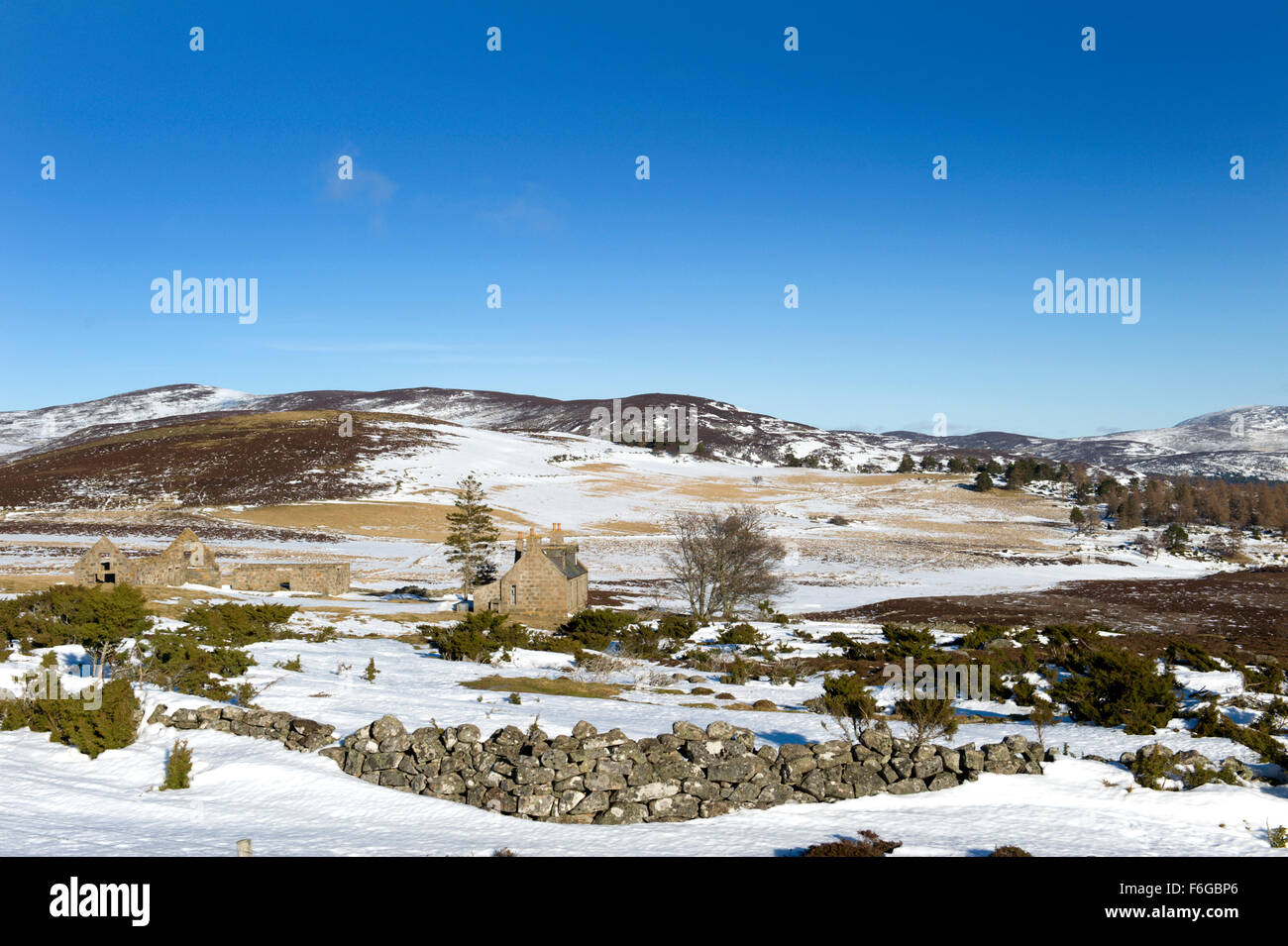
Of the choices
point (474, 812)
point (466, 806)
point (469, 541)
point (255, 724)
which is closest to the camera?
point (474, 812)

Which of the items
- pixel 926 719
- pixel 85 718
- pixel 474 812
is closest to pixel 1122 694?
pixel 926 719

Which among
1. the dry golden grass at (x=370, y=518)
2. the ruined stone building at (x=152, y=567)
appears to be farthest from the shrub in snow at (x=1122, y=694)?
the dry golden grass at (x=370, y=518)

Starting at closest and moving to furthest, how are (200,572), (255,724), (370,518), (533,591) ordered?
(255,724), (533,591), (200,572), (370,518)

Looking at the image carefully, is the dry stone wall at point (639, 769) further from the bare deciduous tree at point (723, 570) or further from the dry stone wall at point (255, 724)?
the bare deciduous tree at point (723, 570)

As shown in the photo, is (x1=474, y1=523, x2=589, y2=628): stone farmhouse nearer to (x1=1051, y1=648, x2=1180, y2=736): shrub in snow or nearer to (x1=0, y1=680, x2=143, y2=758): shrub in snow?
(x1=1051, y1=648, x2=1180, y2=736): shrub in snow

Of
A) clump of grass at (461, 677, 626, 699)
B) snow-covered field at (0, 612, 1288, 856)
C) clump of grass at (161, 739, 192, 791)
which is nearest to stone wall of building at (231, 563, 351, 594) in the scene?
clump of grass at (461, 677, 626, 699)

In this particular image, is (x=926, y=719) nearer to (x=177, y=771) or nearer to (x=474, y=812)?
(x=474, y=812)

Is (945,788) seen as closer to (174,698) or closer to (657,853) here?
(657,853)
